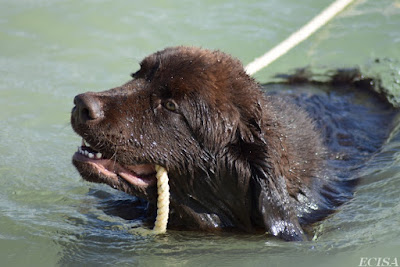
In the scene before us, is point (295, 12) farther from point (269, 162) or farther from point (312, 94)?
point (269, 162)

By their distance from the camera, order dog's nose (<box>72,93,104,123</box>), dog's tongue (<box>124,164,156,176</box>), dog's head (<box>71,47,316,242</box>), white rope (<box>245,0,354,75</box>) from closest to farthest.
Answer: dog's nose (<box>72,93,104,123</box>) < dog's head (<box>71,47,316,242</box>) < dog's tongue (<box>124,164,156,176</box>) < white rope (<box>245,0,354,75</box>)

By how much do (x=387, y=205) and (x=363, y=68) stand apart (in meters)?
2.91

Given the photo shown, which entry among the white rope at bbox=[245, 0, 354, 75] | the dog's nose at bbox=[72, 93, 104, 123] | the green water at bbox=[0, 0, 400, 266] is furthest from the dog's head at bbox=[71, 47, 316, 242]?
the white rope at bbox=[245, 0, 354, 75]

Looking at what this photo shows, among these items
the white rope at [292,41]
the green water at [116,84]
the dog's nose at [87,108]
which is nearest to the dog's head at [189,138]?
the dog's nose at [87,108]

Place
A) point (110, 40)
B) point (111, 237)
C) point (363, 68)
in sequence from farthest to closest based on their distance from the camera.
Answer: point (110, 40), point (363, 68), point (111, 237)

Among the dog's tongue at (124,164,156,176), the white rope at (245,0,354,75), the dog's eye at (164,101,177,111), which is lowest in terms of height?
the dog's tongue at (124,164,156,176)

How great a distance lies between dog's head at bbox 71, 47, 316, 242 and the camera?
3.66 metres

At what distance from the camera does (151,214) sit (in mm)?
4109

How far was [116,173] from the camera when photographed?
3787 mm

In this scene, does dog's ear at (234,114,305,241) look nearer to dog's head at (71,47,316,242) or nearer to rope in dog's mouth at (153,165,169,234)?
dog's head at (71,47,316,242)

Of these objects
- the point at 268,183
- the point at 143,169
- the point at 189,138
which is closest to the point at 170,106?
the point at 189,138

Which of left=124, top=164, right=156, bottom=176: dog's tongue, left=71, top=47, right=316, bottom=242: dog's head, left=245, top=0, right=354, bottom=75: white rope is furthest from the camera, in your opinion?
left=245, top=0, right=354, bottom=75: white rope

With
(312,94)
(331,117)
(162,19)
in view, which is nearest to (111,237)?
(331,117)

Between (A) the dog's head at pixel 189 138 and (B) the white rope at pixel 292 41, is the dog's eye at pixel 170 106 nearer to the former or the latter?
(A) the dog's head at pixel 189 138
